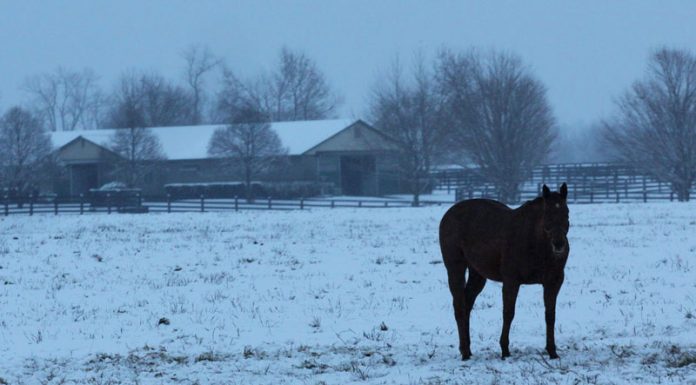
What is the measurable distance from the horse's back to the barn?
57.8 m

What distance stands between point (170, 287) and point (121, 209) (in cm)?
3936

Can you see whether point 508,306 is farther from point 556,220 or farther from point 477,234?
point 556,220

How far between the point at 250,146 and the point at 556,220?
59567 millimetres

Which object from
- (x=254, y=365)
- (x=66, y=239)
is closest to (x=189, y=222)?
(x=66, y=239)

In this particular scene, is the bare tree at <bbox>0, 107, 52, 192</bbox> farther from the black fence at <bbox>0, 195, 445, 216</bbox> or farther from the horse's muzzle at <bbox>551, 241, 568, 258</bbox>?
the horse's muzzle at <bbox>551, 241, 568, 258</bbox>

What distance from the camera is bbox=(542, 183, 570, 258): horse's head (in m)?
8.07

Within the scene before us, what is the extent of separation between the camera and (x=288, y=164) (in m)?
69.7

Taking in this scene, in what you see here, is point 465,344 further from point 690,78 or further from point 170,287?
point 690,78

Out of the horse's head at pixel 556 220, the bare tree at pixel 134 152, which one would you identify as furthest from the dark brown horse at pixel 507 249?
the bare tree at pixel 134 152

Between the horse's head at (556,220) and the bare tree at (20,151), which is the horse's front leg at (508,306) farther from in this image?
the bare tree at (20,151)

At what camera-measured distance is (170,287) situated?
50.2 feet

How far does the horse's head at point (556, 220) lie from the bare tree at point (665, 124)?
46.3 m

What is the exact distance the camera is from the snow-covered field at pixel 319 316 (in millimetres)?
8609

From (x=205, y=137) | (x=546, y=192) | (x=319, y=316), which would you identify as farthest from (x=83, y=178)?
(x=546, y=192)
